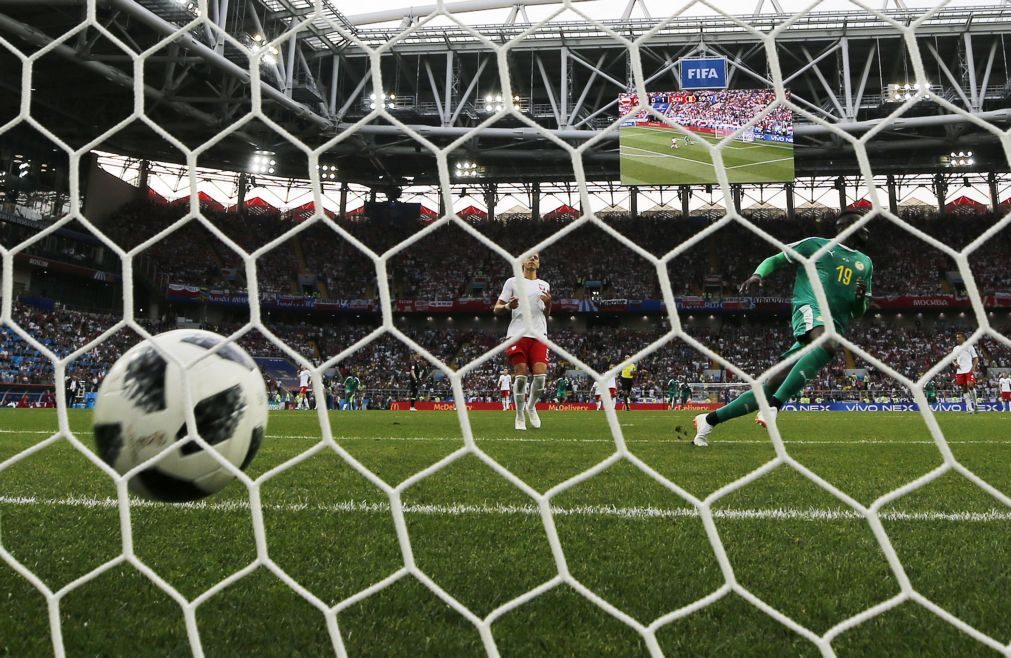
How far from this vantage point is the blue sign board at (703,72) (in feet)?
65.1

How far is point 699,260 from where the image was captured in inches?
1080

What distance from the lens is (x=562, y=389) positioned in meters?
17.9

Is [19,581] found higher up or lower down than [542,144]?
lower down

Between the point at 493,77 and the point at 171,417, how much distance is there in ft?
78.5

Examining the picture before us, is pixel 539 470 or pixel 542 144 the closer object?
pixel 539 470

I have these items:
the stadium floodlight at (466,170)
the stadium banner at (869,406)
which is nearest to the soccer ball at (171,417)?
the stadium banner at (869,406)

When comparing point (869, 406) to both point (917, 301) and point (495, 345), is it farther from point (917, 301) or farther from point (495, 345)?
point (495, 345)

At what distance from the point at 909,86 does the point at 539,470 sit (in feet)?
85.5

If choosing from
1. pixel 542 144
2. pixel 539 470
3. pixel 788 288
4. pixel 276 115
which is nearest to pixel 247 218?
pixel 276 115

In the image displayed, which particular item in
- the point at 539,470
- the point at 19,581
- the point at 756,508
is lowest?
the point at 539,470

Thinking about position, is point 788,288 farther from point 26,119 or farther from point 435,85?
point 26,119

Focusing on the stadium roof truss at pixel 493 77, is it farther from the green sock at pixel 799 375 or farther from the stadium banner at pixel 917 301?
the green sock at pixel 799 375

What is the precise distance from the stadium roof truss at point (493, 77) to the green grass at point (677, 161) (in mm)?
1596

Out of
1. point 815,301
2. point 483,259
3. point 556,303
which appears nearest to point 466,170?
point 483,259
